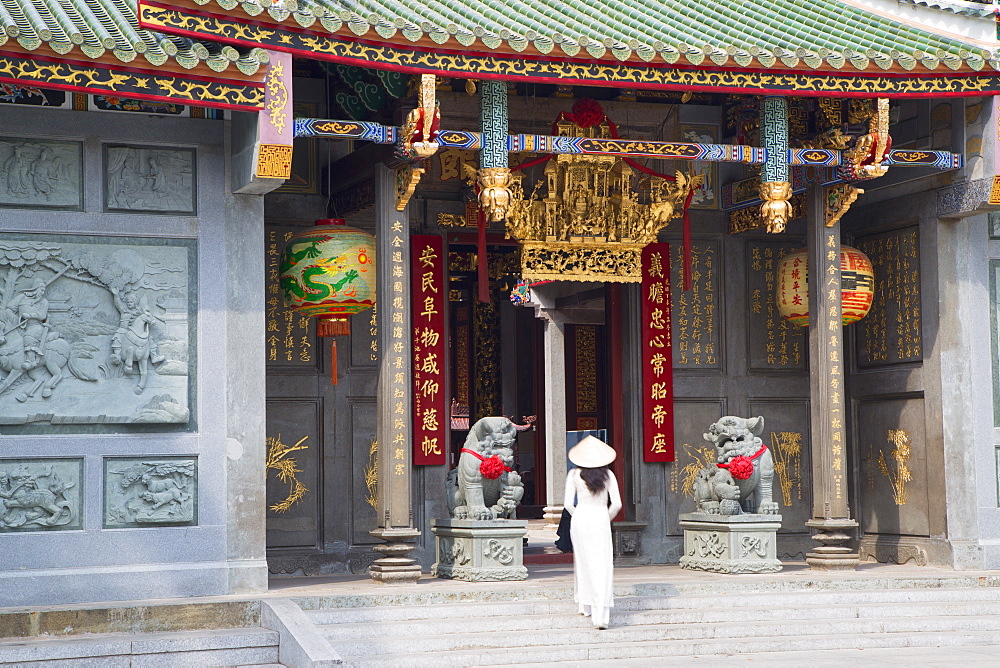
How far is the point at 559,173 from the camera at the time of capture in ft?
37.6

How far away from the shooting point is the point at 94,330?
9.04 m

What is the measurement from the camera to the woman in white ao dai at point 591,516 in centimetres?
863

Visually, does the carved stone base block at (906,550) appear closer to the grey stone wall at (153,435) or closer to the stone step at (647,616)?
the stone step at (647,616)

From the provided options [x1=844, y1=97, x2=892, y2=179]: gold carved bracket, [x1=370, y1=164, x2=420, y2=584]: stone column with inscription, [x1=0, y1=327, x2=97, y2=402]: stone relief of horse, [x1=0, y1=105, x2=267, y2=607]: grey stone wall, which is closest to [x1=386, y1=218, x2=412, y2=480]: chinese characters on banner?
[x1=370, y1=164, x2=420, y2=584]: stone column with inscription

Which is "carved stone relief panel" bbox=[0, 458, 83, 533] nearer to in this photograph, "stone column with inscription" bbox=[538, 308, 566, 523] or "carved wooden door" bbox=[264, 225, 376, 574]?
"carved wooden door" bbox=[264, 225, 376, 574]

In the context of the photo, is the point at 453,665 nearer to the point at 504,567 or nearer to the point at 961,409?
the point at 504,567

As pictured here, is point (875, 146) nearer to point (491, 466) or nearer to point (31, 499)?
point (491, 466)

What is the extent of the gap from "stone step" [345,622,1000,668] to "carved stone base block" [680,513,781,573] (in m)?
1.48

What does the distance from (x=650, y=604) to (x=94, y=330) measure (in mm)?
4151

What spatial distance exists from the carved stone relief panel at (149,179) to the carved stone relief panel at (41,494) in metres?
1.76

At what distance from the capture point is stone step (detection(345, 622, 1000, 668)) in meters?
8.02

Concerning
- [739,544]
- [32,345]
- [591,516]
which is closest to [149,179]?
[32,345]

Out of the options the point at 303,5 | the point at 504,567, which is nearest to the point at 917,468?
the point at 504,567

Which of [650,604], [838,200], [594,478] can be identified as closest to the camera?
[594,478]
